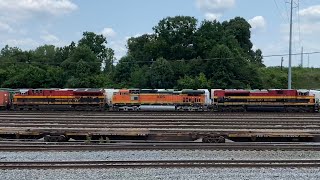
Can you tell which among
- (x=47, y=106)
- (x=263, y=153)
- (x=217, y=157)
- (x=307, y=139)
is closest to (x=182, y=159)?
(x=217, y=157)

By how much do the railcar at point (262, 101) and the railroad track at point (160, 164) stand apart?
23.5 meters

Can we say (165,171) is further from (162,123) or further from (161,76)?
(161,76)

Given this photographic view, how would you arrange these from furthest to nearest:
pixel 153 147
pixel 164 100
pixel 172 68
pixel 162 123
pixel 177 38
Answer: pixel 177 38
pixel 172 68
pixel 164 100
pixel 162 123
pixel 153 147

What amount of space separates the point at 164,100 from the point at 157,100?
A: 2.11 feet

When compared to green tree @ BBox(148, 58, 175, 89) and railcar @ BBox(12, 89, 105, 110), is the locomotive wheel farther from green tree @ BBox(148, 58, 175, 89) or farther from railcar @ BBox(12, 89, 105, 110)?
green tree @ BBox(148, 58, 175, 89)

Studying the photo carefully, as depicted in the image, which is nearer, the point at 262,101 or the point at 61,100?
the point at 262,101

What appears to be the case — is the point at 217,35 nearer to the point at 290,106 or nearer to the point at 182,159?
the point at 290,106

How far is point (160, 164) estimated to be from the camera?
12.5 metres

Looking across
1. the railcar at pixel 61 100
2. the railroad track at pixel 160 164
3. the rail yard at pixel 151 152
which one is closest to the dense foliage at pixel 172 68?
the railcar at pixel 61 100

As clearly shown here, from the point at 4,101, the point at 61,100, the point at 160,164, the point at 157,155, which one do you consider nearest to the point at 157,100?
the point at 61,100

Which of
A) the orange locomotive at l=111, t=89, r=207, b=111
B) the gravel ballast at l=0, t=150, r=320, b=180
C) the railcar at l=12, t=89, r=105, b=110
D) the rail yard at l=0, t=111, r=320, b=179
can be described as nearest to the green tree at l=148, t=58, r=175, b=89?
the orange locomotive at l=111, t=89, r=207, b=111

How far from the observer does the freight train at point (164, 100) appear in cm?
3628

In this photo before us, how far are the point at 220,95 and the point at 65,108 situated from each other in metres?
14.0

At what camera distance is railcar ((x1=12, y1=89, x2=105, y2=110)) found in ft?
123
